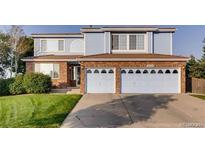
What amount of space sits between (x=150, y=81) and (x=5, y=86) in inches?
402

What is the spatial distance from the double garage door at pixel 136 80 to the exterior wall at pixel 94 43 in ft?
10.2

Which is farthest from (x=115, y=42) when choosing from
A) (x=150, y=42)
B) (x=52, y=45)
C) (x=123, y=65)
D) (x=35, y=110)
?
(x=35, y=110)

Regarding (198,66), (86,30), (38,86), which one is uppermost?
(86,30)

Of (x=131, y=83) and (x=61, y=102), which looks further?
(x=131, y=83)

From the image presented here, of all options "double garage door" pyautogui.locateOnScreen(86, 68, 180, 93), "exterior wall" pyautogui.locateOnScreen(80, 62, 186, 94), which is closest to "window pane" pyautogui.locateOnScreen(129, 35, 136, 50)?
"exterior wall" pyautogui.locateOnScreen(80, 62, 186, 94)

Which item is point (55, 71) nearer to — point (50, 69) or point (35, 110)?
point (50, 69)

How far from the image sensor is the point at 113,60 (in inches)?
762

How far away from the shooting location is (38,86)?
60.2 feet

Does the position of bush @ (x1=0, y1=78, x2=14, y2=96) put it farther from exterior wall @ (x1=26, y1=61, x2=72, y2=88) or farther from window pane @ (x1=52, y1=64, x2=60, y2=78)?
window pane @ (x1=52, y1=64, x2=60, y2=78)

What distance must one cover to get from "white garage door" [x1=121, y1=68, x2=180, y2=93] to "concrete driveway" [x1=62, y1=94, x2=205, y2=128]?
1.09 m

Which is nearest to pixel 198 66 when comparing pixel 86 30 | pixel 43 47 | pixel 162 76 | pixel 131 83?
pixel 162 76

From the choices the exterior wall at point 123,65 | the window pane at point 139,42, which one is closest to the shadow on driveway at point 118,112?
the exterior wall at point 123,65
